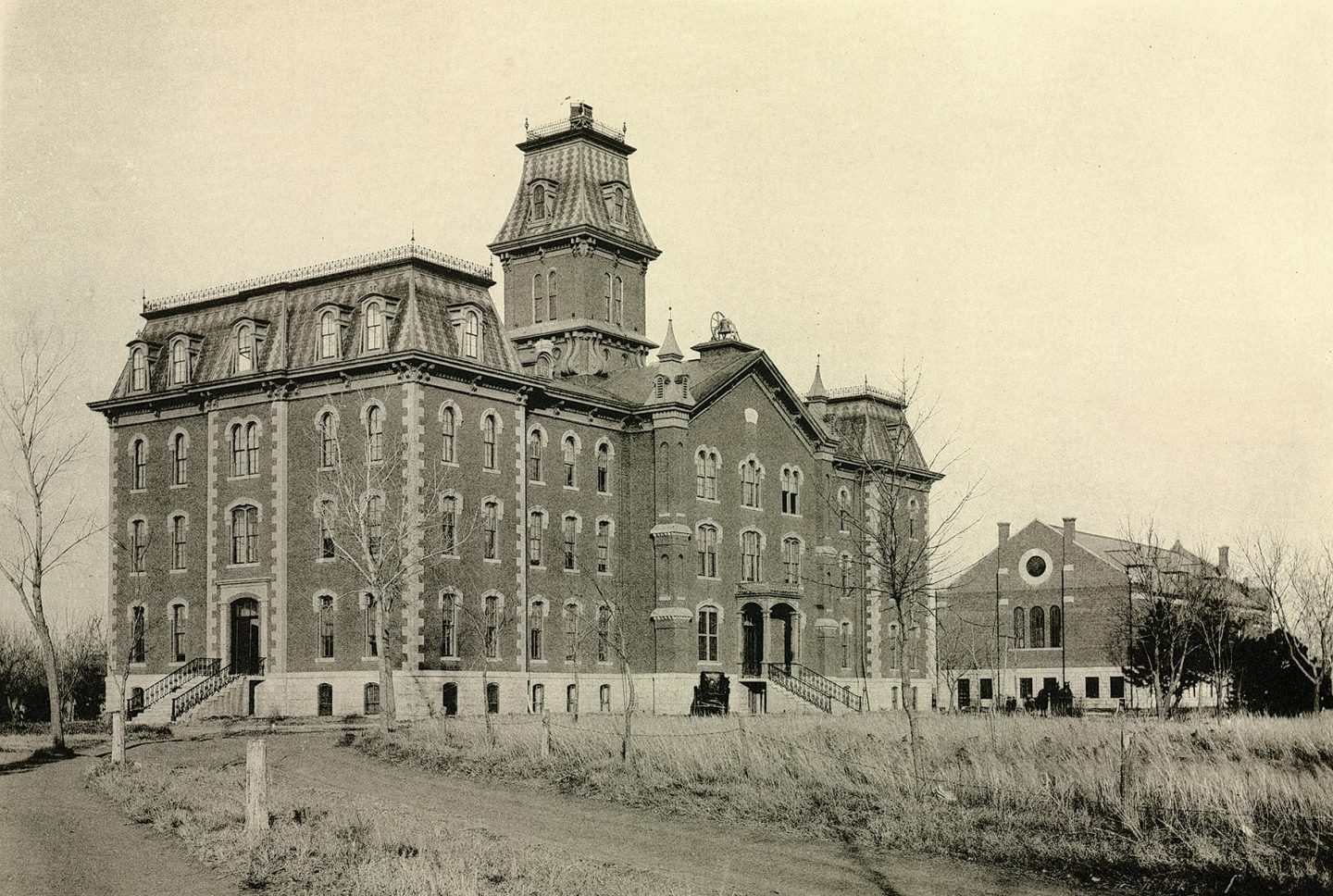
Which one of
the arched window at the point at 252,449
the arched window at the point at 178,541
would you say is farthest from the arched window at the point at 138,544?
the arched window at the point at 252,449

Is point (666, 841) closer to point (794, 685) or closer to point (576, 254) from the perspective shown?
point (794, 685)

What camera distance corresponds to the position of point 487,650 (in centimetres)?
4772

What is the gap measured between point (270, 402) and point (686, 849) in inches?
1282

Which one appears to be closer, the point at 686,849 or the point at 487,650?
the point at 686,849

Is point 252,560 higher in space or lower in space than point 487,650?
higher

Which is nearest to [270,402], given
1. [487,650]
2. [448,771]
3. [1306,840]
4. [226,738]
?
[487,650]

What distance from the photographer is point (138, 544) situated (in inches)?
2036

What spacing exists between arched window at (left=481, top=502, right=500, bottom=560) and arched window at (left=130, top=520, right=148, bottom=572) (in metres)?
12.6

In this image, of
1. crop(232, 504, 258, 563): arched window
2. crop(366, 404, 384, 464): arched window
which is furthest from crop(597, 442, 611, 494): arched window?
crop(232, 504, 258, 563): arched window

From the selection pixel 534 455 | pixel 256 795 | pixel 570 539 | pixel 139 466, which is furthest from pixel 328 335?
pixel 256 795

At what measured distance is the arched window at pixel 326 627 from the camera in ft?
152

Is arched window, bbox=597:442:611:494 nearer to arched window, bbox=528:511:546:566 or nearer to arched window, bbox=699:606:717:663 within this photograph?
arched window, bbox=528:511:546:566

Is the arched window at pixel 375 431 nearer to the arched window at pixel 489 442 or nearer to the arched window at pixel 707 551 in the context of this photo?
the arched window at pixel 489 442

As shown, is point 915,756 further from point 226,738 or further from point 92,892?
point 226,738
